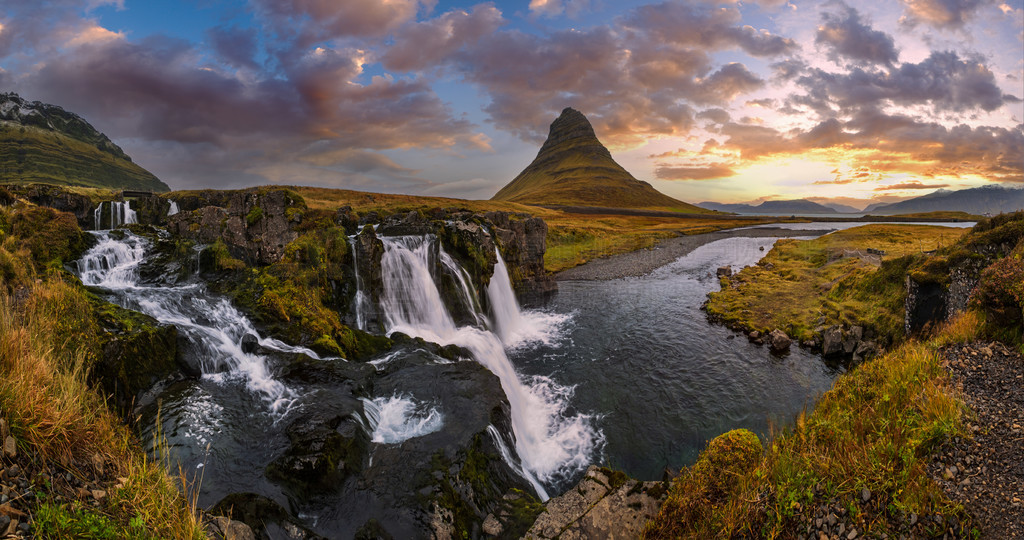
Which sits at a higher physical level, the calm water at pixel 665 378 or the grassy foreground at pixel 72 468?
the grassy foreground at pixel 72 468

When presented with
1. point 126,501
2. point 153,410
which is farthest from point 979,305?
point 153,410

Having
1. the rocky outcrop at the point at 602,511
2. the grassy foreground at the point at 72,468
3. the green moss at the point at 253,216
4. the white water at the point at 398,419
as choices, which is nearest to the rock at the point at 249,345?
the white water at the point at 398,419

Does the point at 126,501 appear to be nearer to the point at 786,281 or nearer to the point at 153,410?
the point at 153,410

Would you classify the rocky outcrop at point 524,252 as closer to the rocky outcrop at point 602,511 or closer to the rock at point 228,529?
the rocky outcrop at point 602,511

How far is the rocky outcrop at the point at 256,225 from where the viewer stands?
68.7 ft

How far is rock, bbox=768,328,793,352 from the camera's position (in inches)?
865

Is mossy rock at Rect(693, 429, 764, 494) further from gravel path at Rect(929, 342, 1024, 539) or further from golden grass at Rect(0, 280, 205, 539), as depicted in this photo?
golden grass at Rect(0, 280, 205, 539)

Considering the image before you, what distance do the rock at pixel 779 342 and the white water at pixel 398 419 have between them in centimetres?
2053

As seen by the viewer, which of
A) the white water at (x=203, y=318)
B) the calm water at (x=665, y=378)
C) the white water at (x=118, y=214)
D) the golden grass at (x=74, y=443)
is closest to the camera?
the golden grass at (x=74, y=443)

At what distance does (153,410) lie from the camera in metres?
10.8

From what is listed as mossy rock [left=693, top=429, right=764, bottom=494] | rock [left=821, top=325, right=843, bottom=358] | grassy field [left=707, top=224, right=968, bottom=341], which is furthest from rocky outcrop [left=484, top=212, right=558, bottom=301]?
mossy rock [left=693, top=429, right=764, bottom=494]

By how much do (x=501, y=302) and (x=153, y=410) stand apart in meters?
23.2

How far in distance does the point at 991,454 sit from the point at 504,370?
51.7ft

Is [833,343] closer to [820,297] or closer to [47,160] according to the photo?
[820,297]
